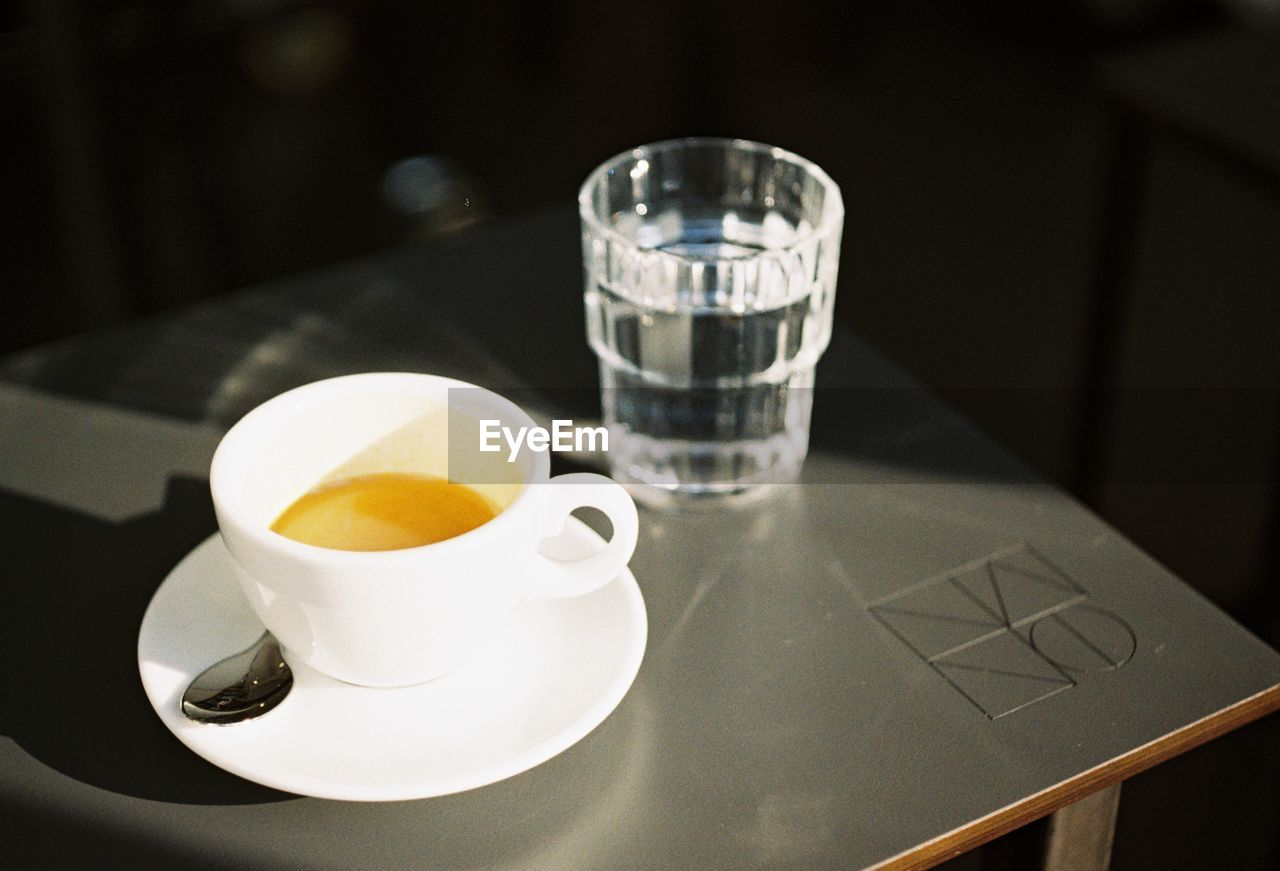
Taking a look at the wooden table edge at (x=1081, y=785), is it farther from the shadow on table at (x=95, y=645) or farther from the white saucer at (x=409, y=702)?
the shadow on table at (x=95, y=645)

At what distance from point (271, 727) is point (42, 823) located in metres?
0.10

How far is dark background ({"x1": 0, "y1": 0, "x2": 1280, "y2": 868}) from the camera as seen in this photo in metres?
1.57

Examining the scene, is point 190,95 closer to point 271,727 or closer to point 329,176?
point 329,176

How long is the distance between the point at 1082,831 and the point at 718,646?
179 mm

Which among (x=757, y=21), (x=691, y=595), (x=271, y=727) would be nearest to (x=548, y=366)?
(x=691, y=595)

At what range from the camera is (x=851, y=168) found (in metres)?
2.12

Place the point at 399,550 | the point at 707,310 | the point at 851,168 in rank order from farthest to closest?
the point at 851,168, the point at 707,310, the point at 399,550

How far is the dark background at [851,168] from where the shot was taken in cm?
157

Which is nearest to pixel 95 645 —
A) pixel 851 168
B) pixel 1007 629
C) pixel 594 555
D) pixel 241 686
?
pixel 241 686

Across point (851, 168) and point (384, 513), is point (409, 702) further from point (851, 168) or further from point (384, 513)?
point (851, 168)

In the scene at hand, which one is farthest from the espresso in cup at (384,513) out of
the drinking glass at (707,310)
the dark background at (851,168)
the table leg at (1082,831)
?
the dark background at (851,168)

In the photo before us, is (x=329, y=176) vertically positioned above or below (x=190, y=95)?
below

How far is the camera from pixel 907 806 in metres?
0.57

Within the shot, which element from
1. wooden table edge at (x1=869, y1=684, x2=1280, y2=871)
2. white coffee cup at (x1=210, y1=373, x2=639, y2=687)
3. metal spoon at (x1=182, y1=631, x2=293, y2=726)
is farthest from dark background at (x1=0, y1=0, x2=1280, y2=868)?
metal spoon at (x1=182, y1=631, x2=293, y2=726)
